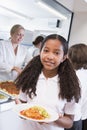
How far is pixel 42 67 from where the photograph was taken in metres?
1.12

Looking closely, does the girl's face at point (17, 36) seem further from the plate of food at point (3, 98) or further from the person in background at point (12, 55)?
the plate of food at point (3, 98)

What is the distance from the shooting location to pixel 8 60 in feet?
7.14

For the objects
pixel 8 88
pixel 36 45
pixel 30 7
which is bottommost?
pixel 8 88

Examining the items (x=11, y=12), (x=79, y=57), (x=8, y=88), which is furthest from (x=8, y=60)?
(x=79, y=57)

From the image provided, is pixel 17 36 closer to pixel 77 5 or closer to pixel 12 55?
pixel 12 55

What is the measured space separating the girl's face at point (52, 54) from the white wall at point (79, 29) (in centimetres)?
255

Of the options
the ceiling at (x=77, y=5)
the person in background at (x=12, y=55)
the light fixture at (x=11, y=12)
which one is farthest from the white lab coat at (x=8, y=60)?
the ceiling at (x=77, y=5)

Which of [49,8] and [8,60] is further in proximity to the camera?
[49,8]

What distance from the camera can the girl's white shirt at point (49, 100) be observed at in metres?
1.02

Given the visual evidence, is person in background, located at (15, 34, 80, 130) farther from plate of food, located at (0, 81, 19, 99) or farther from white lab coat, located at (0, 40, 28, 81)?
white lab coat, located at (0, 40, 28, 81)

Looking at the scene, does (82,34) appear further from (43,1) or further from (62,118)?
(62,118)

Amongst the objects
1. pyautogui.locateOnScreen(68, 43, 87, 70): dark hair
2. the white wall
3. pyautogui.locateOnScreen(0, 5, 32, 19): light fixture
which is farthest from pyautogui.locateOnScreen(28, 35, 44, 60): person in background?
the white wall

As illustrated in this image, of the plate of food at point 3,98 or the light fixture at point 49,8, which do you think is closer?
the plate of food at point 3,98

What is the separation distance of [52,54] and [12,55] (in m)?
1.28
